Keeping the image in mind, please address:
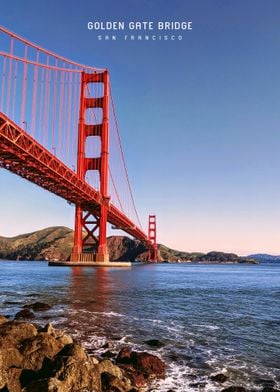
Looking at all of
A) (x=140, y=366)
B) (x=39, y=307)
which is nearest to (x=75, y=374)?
(x=140, y=366)

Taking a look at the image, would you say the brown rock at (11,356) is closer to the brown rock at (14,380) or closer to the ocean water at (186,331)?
the brown rock at (14,380)

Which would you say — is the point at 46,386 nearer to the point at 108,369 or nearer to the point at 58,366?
the point at 58,366

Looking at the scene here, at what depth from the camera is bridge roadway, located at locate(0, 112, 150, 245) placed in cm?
3047

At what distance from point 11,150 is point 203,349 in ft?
84.1

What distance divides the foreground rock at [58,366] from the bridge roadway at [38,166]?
73.6ft

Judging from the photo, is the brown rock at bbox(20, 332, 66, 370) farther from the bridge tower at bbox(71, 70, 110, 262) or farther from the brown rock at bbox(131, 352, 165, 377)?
the bridge tower at bbox(71, 70, 110, 262)

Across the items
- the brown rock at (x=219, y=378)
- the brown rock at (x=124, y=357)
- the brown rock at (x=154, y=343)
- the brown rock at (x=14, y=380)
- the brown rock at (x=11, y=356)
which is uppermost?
the brown rock at (x=11, y=356)

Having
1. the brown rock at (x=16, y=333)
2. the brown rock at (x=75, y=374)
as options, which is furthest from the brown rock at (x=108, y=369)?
the brown rock at (x=16, y=333)

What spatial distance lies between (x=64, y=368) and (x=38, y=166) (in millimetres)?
32712

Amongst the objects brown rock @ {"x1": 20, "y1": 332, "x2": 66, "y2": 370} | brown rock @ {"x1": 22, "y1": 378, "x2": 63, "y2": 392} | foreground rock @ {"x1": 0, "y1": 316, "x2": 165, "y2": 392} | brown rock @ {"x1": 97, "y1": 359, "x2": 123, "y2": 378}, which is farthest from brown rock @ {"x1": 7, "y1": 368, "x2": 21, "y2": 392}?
A: brown rock @ {"x1": 97, "y1": 359, "x2": 123, "y2": 378}

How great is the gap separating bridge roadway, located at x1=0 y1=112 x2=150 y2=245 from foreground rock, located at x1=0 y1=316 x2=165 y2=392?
73.6 ft

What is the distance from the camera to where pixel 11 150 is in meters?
32.0

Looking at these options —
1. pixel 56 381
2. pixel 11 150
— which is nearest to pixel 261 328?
pixel 56 381

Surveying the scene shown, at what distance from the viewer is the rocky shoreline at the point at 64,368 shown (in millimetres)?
6215
